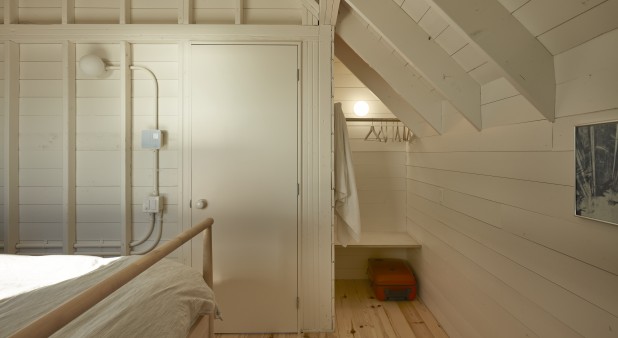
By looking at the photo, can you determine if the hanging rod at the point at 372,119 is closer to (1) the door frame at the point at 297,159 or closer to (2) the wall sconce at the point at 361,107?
(2) the wall sconce at the point at 361,107

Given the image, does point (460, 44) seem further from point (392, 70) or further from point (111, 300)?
point (111, 300)

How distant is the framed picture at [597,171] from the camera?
91 centimetres

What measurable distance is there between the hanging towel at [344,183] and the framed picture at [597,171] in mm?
1409

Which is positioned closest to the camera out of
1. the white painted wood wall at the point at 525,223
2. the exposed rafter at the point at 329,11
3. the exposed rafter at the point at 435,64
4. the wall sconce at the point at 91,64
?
the white painted wood wall at the point at 525,223

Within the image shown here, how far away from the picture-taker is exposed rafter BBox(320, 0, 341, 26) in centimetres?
187

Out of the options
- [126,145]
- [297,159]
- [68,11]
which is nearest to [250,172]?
[297,159]

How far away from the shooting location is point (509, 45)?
3.90 feet

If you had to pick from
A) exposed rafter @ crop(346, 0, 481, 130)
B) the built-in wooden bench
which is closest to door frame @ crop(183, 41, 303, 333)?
the built-in wooden bench

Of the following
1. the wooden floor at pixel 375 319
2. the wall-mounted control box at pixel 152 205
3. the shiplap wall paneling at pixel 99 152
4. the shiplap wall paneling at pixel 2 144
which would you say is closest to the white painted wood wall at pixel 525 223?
the wooden floor at pixel 375 319

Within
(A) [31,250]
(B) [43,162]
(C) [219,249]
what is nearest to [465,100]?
(C) [219,249]

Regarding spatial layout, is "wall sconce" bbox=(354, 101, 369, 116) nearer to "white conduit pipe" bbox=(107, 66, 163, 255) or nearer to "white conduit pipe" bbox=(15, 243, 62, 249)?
"white conduit pipe" bbox=(107, 66, 163, 255)

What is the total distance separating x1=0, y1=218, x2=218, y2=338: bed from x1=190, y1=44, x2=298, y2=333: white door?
2.41ft

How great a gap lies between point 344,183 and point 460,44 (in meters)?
1.19

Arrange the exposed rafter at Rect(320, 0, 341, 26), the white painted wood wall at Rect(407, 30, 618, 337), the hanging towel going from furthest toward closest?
the hanging towel
the exposed rafter at Rect(320, 0, 341, 26)
the white painted wood wall at Rect(407, 30, 618, 337)
